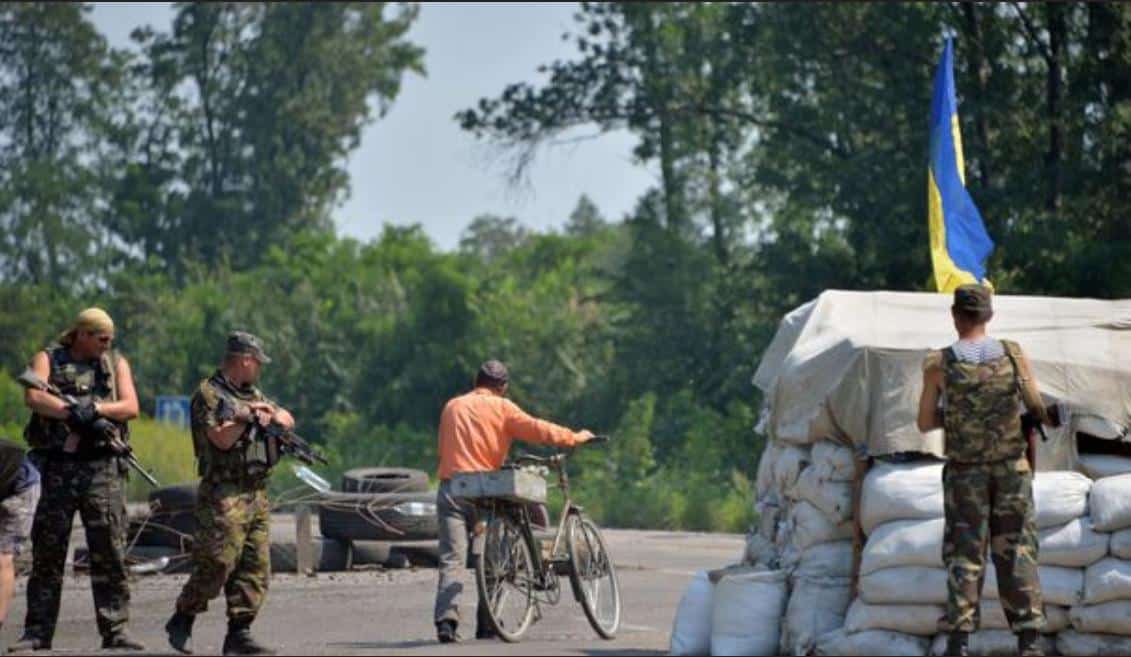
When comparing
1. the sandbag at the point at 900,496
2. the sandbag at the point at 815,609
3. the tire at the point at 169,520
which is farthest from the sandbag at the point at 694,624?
the tire at the point at 169,520

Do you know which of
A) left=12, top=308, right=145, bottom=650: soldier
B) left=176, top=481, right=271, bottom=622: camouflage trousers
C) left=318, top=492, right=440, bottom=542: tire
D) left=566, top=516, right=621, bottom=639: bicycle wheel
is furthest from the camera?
left=318, top=492, right=440, bottom=542: tire

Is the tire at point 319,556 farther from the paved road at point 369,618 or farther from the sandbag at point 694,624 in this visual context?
the sandbag at point 694,624

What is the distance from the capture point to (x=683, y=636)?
13023mm

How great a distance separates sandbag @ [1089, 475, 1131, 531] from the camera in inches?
472

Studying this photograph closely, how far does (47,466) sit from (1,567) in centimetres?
105

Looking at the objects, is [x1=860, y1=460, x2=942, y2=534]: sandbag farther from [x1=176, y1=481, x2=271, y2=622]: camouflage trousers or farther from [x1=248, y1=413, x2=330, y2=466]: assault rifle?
[x1=176, y1=481, x2=271, y2=622]: camouflage trousers

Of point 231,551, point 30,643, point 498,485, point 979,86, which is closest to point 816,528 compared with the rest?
point 498,485

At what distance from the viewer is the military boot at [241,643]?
1297 centimetres

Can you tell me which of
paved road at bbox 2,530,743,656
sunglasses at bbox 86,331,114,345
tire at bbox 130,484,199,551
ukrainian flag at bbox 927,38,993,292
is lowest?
paved road at bbox 2,530,743,656

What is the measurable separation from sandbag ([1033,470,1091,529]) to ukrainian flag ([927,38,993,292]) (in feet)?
17.0

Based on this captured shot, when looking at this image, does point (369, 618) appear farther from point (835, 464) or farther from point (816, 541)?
point (835, 464)

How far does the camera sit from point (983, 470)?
37.6 ft

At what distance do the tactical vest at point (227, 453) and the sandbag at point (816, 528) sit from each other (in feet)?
9.24

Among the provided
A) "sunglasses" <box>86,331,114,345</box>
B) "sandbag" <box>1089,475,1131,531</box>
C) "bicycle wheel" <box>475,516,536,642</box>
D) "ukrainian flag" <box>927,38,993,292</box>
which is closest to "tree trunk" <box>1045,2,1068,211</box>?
"ukrainian flag" <box>927,38,993,292</box>
